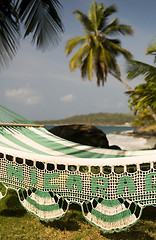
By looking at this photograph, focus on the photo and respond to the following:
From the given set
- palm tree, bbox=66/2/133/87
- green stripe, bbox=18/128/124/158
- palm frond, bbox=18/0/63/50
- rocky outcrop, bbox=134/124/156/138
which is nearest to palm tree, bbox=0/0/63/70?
palm frond, bbox=18/0/63/50

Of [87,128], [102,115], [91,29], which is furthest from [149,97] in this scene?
[102,115]

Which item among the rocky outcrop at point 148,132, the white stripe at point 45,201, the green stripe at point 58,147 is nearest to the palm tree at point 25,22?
the green stripe at point 58,147

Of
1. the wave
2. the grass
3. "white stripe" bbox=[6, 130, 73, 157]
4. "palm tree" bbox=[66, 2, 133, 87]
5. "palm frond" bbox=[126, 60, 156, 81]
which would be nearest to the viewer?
the grass

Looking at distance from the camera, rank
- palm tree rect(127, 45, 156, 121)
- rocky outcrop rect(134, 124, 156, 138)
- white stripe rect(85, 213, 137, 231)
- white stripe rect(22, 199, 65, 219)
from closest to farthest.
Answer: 1. white stripe rect(85, 213, 137, 231)
2. white stripe rect(22, 199, 65, 219)
3. palm tree rect(127, 45, 156, 121)
4. rocky outcrop rect(134, 124, 156, 138)

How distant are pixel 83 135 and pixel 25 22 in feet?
9.92

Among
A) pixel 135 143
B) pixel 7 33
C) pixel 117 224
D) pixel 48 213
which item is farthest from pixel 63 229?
pixel 135 143

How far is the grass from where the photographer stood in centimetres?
190

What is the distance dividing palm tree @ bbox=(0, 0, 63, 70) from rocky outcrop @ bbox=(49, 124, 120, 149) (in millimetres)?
2391

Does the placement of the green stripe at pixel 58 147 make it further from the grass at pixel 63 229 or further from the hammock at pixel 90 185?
the grass at pixel 63 229

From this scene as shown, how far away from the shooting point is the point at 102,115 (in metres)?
59.1

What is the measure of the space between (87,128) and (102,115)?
5375cm

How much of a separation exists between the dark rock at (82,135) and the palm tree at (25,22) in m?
2.39

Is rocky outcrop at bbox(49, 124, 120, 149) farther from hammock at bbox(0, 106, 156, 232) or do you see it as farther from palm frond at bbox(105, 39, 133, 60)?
palm frond at bbox(105, 39, 133, 60)

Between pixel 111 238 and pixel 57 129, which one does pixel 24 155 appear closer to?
pixel 111 238
